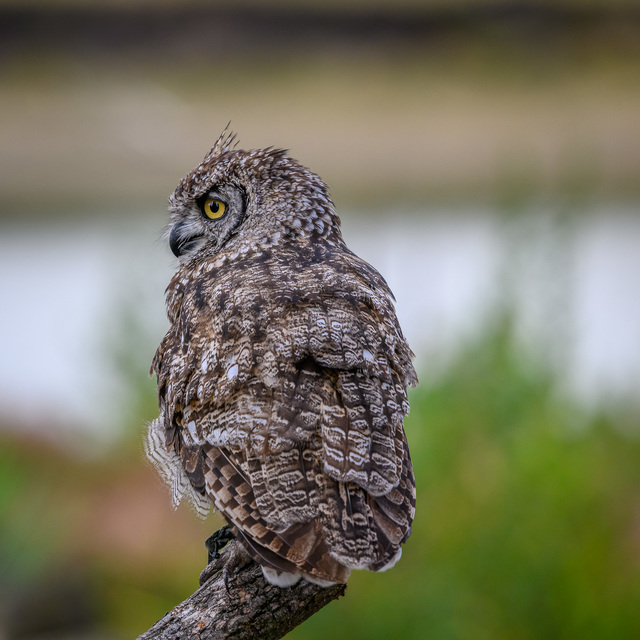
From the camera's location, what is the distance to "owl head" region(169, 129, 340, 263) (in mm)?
3422

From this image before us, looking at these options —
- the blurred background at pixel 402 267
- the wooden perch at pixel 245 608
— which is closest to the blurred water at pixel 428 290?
the blurred background at pixel 402 267

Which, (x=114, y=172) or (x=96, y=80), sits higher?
(x=96, y=80)

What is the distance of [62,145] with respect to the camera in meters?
15.4

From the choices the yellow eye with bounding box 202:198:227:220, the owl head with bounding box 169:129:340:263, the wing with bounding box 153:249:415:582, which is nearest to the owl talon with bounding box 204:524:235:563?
the wing with bounding box 153:249:415:582

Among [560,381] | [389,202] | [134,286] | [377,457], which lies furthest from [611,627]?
[389,202]

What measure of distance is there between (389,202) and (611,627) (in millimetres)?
9016

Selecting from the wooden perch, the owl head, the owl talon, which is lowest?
the wooden perch

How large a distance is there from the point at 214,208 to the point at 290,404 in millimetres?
1168

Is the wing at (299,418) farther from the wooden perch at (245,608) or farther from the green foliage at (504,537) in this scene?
the green foliage at (504,537)

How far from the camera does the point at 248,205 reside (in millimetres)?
3506

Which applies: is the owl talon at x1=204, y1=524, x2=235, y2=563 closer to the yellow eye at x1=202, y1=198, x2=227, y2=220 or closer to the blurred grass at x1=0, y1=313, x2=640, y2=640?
the blurred grass at x1=0, y1=313, x2=640, y2=640

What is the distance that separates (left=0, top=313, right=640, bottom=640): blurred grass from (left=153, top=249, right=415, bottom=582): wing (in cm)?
141

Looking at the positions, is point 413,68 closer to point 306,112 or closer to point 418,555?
point 306,112

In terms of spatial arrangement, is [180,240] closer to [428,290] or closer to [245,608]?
[245,608]
